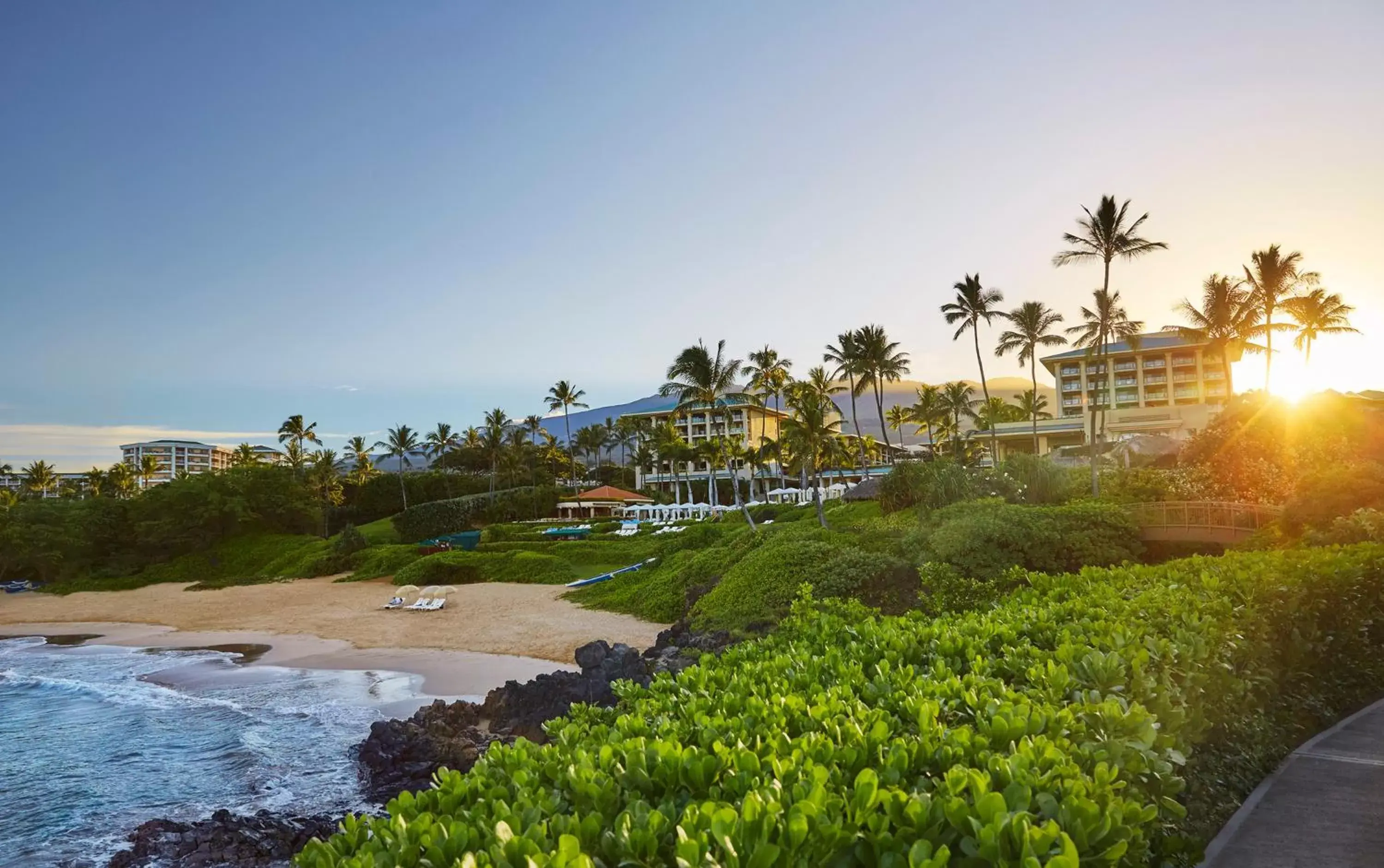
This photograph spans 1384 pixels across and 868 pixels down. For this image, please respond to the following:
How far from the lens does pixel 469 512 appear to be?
188 feet

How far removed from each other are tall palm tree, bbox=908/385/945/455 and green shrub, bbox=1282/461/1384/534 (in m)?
50.3

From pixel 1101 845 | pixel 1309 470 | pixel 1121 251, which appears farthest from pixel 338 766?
pixel 1121 251

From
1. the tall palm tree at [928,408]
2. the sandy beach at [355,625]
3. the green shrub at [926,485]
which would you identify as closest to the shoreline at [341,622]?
the sandy beach at [355,625]

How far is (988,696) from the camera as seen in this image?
396 centimetres

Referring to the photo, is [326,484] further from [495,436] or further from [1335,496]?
[1335,496]

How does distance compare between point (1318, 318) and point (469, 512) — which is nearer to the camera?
point (1318, 318)

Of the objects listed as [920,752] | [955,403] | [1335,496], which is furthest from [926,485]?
[955,403]

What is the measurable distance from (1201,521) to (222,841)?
1939cm

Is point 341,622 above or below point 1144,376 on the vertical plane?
below

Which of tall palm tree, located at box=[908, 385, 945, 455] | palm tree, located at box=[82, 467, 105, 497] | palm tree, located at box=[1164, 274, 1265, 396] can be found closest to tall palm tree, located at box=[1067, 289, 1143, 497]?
palm tree, located at box=[1164, 274, 1265, 396]

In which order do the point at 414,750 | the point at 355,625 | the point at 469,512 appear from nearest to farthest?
the point at 414,750, the point at 355,625, the point at 469,512

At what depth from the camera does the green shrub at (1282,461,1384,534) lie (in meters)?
15.2

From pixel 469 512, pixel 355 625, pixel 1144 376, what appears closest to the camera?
pixel 355 625

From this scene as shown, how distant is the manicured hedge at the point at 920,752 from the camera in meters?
2.58
